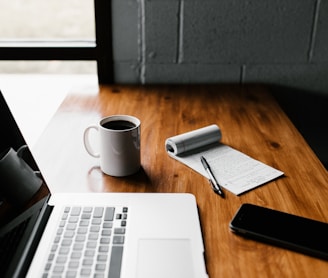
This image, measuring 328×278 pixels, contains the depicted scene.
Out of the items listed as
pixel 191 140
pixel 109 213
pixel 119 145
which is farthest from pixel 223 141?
pixel 109 213

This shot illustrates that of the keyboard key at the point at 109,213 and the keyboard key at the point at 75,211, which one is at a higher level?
the keyboard key at the point at 109,213

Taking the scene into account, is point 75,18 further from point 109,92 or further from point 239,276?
point 239,276

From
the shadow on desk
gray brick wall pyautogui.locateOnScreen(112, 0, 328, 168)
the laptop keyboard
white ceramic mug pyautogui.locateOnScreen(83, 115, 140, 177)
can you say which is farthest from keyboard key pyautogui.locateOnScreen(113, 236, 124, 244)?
the shadow on desk

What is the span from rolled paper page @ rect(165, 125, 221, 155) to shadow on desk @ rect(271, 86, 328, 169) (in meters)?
0.61

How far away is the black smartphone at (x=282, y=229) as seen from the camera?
739mm

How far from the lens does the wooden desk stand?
74 centimetres

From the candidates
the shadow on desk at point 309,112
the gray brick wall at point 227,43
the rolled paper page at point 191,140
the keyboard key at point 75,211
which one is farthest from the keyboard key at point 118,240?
the shadow on desk at point 309,112

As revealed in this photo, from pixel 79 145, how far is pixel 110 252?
437 mm

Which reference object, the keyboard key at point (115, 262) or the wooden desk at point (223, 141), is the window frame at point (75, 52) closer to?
the wooden desk at point (223, 141)

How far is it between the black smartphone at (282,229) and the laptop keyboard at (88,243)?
21 centimetres

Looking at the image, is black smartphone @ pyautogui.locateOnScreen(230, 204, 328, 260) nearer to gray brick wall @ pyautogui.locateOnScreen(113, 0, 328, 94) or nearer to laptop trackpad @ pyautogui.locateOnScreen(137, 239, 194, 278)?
laptop trackpad @ pyautogui.locateOnScreen(137, 239, 194, 278)

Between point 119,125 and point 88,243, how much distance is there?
32 cm

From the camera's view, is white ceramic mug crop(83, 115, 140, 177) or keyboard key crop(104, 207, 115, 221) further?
white ceramic mug crop(83, 115, 140, 177)

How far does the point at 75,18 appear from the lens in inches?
62.4
